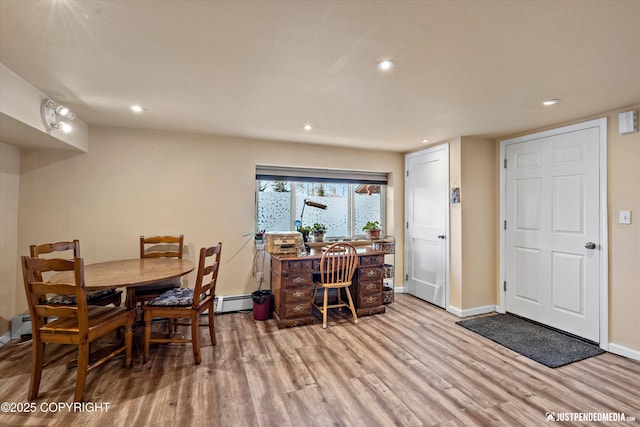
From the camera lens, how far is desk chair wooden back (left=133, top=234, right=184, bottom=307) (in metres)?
2.84

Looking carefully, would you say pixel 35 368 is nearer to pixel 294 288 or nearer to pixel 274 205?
pixel 294 288

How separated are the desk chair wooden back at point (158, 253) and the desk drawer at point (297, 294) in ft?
3.70

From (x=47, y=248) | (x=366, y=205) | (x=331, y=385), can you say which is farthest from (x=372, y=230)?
(x=47, y=248)

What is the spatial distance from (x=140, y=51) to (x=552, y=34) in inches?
87.1

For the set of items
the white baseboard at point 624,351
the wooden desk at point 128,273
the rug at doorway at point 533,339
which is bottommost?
the rug at doorway at point 533,339

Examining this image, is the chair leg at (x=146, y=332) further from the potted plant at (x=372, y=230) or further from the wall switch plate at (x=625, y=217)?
the wall switch plate at (x=625, y=217)

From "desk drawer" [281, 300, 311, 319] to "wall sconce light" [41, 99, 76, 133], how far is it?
2632 millimetres

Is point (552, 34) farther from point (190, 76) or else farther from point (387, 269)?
point (387, 269)

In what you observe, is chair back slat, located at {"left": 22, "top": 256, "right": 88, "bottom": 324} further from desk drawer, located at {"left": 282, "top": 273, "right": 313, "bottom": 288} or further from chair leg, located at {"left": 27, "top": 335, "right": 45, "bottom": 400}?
desk drawer, located at {"left": 282, "top": 273, "right": 313, "bottom": 288}

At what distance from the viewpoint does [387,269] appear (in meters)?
4.12

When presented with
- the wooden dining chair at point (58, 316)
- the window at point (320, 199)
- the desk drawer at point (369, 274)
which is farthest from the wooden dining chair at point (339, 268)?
the wooden dining chair at point (58, 316)

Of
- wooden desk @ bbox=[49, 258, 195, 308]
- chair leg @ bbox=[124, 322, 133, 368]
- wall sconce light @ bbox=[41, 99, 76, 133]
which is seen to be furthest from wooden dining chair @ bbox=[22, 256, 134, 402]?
wall sconce light @ bbox=[41, 99, 76, 133]

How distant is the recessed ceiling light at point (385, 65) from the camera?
177 cm

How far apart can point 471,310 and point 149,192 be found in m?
4.04
